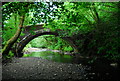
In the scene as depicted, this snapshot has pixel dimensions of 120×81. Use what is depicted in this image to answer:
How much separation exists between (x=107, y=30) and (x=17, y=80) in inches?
196

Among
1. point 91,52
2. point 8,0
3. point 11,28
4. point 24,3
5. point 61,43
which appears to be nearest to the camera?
point 8,0

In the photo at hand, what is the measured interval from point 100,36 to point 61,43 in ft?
81.5

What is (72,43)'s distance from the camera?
22.2 metres

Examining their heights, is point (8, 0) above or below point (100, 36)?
above

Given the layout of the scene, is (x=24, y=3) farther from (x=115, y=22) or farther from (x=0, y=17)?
(x=115, y=22)

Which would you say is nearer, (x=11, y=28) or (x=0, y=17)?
(x=0, y=17)

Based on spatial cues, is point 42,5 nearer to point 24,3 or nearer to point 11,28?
point 24,3

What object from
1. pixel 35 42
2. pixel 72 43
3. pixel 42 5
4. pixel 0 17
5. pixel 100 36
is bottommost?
pixel 35 42

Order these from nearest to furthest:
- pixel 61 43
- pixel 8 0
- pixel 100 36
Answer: pixel 8 0
pixel 100 36
pixel 61 43

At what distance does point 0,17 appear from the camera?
4.39 m

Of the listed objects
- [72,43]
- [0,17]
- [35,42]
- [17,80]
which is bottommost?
[35,42]

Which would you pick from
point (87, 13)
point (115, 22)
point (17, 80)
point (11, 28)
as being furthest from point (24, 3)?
point (11, 28)

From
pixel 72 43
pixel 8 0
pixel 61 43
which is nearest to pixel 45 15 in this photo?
pixel 8 0

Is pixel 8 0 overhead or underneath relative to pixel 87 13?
overhead
